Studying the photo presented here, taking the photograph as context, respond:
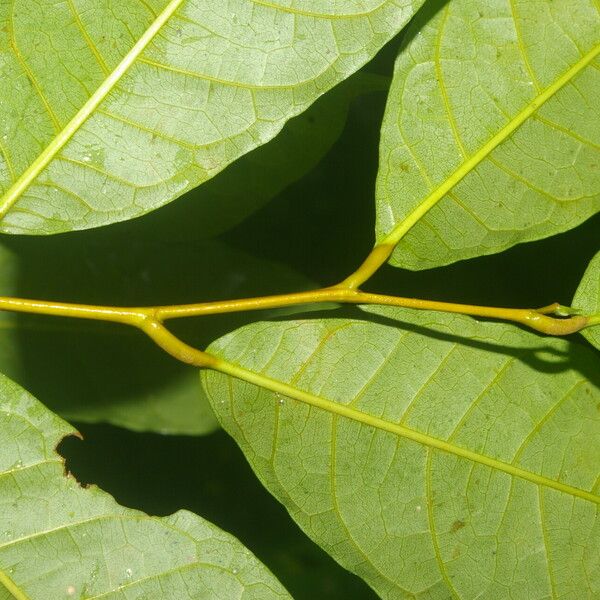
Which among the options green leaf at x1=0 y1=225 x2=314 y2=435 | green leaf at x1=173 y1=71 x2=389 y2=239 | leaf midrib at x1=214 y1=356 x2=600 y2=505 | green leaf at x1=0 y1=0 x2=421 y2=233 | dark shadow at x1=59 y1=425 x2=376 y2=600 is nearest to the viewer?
green leaf at x1=0 y1=0 x2=421 y2=233

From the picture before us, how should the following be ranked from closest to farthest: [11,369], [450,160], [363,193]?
1. [450,160]
2. [11,369]
3. [363,193]

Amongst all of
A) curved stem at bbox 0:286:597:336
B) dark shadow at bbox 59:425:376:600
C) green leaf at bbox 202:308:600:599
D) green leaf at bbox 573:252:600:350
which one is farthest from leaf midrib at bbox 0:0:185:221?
dark shadow at bbox 59:425:376:600

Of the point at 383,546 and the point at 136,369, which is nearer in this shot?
the point at 383,546

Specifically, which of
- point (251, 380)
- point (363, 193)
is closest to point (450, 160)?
point (251, 380)

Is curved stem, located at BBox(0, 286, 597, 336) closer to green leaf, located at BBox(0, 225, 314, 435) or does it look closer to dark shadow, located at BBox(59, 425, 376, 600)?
green leaf, located at BBox(0, 225, 314, 435)

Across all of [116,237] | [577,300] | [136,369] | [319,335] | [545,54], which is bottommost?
[136,369]

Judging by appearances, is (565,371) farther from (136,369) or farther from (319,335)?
(136,369)

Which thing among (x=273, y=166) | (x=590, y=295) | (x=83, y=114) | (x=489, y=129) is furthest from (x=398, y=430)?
(x=83, y=114)

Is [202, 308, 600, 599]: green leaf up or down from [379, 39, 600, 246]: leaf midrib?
down
